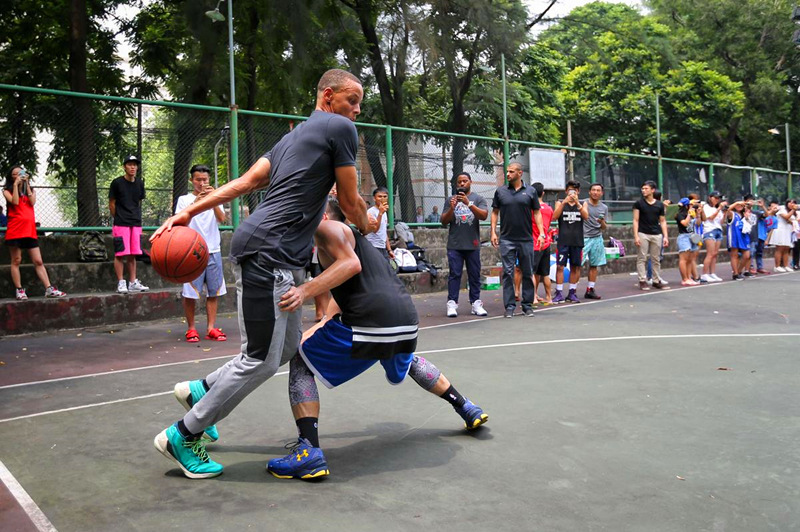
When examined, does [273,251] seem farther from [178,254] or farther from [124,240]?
[124,240]

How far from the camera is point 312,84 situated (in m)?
19.5

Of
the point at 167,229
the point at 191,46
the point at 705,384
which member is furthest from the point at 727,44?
the point at 167,229

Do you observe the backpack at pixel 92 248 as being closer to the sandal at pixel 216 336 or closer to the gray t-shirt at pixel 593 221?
the sandal at pixel 216 336

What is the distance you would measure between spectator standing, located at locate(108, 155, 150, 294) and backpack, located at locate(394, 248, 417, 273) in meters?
4.81

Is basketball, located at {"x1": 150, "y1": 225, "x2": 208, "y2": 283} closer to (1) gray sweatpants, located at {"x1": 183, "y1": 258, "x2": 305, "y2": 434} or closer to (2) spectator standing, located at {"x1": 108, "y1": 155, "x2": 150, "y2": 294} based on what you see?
(1) gray sweatpants, located at {"x1": 183, "y1": 258, "x2": 305, "y2": 434}

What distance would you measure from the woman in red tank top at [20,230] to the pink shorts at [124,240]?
99 cm

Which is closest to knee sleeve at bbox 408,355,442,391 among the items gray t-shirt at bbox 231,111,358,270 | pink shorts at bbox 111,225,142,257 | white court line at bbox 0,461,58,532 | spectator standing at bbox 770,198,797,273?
gray t-shirt at bbox 231,111,358,270

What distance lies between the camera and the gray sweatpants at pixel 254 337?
401 cm

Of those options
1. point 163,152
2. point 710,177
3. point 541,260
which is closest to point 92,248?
point 163,152

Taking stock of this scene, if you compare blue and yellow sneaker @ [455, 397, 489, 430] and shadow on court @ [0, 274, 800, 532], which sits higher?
blue and yellow sneaker @ [455, 397, 489, 430]

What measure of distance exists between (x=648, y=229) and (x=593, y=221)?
63.0 inches

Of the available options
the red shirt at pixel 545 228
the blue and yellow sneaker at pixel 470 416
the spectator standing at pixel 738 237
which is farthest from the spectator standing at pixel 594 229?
the blue and yellow sneaker at pixel 470 416

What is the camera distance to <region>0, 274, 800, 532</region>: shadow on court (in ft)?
11.9

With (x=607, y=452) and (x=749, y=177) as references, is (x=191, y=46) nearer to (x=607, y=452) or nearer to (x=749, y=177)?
(x=607, y=452)
